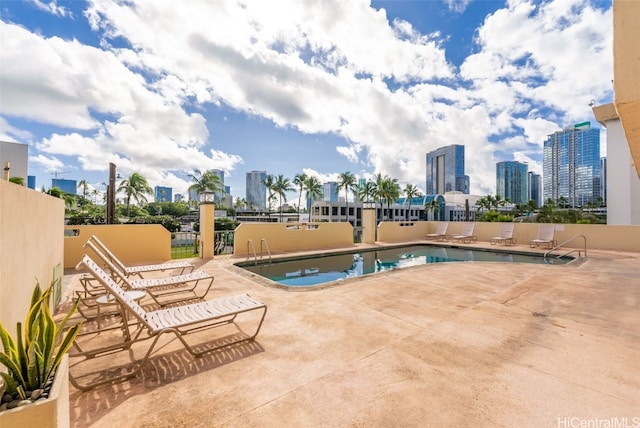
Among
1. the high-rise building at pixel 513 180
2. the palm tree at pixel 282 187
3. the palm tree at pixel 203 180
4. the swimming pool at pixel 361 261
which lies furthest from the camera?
the high-rise building at pixel 513 180

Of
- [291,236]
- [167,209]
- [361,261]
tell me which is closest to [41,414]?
[361,261]

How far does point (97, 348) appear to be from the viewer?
3.22m

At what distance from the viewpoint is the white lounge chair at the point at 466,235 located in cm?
1518

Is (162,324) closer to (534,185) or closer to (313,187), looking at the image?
(313,187)

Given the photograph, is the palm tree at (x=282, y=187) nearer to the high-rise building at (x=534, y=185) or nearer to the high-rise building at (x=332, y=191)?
the high-rise building at (x=332, y=191)

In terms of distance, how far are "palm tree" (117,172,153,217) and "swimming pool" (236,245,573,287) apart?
1368 inches

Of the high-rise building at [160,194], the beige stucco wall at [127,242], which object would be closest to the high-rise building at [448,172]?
the high-rise building at [160,194]

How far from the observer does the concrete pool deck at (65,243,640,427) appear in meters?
2.18

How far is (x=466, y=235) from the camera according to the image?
51.0 feet

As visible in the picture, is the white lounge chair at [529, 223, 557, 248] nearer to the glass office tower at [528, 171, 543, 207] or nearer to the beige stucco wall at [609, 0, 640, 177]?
the beige stucco wall at [609, 0, 640, 177]

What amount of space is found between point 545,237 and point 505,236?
168 centimetres

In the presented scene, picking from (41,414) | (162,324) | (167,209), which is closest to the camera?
(41,414)

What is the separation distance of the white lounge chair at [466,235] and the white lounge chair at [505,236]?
96 centimetres

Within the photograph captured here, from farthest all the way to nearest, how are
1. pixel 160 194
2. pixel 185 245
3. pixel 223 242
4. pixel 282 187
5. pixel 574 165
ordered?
1. pixel 160 194
2. pixel 574 165
3. pixel 282 187
4. pixel 185 245
5. pixel 223 242
